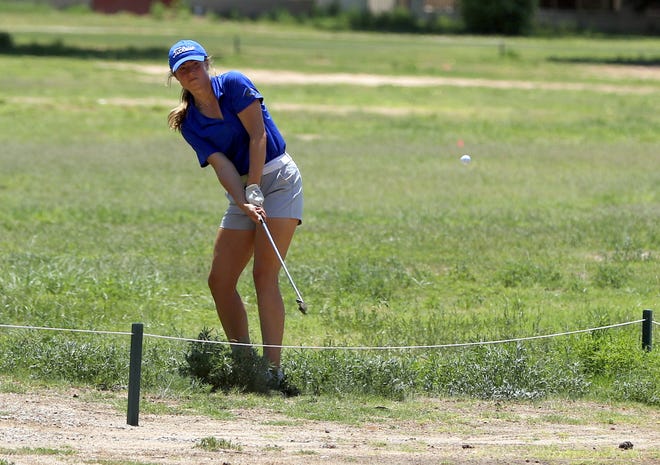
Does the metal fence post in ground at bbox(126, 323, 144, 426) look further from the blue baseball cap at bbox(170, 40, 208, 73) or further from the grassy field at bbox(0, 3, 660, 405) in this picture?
the blue baseball cap at bbox(170, 40, 208, 73)

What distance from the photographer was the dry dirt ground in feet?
20.3

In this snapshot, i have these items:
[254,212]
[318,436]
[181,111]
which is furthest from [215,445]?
[181,111]

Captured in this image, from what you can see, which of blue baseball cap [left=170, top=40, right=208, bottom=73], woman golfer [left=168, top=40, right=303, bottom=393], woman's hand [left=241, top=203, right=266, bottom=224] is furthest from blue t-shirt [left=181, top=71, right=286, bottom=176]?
woman's hand [left=241, top=203, right=266, bottom=224]

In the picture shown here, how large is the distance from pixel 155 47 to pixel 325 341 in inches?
1557

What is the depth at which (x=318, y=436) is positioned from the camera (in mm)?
6793

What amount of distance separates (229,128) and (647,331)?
313 cm

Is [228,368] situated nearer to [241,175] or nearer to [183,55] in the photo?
[241,175]

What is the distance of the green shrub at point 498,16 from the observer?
63438 millimetres

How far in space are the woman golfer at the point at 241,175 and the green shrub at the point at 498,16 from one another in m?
56.9

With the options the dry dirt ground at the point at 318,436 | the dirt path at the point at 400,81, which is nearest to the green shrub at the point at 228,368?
the dry dirt ground at the point at 318,436

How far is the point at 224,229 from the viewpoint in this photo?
801 centimetres

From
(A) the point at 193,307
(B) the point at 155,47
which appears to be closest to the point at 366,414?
(A) the point at 193,307

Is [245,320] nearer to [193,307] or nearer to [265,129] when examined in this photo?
[265,129]

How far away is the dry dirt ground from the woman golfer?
902mm
